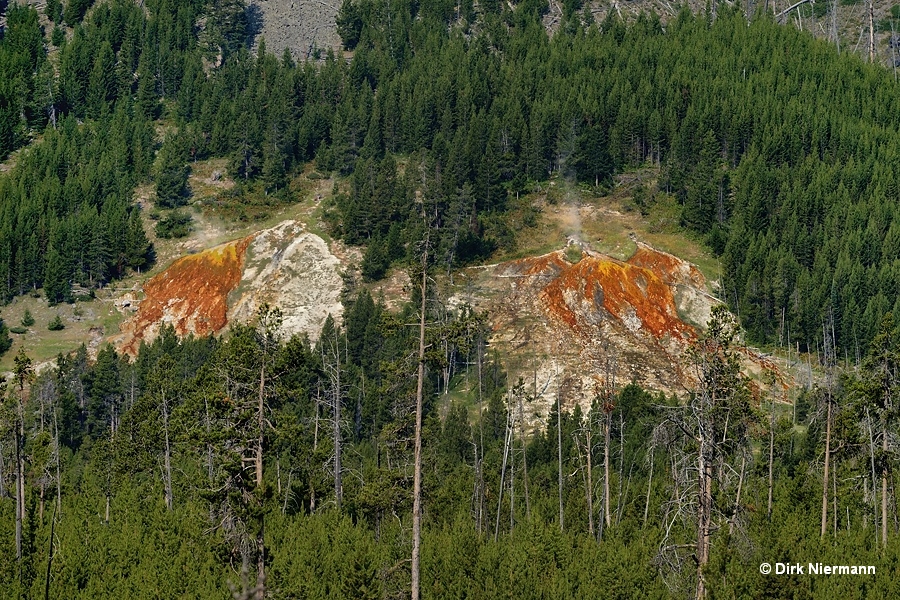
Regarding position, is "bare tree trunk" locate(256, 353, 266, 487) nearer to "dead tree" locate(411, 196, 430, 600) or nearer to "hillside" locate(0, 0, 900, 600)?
"hillside" locate(0, 0, 900, 600)

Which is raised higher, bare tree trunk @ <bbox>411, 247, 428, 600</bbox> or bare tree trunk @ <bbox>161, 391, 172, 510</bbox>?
bare tree trunk @ <bbox>411, 247, 428, 600</bbox>

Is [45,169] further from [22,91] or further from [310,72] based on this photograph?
[310,72]

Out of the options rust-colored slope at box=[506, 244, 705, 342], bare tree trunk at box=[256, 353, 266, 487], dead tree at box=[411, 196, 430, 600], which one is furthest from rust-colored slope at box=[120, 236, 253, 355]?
dead tree at box=[411, 196, 430, 600]

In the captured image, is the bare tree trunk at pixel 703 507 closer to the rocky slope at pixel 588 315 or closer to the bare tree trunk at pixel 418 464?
the bare tree trunk at pixel 418 464

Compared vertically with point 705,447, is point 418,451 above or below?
below

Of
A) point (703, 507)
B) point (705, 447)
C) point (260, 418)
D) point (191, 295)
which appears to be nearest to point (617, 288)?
point (191, 295)

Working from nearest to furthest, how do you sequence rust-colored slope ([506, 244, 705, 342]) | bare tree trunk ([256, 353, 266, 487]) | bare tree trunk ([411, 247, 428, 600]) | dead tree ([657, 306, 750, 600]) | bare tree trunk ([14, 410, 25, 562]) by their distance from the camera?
bare tree trunk ([411, 247, 428, 600]) → dead tree ([657, 306, 750, 600]) → bare tree trunk ([256, 353, 266, 487]) → bare tree trunk ([14, 410, 25, 562]) → rust-colored slope ([506, 244, 705, 342])

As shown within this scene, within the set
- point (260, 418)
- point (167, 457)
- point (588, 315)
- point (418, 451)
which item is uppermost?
point (260, 418)

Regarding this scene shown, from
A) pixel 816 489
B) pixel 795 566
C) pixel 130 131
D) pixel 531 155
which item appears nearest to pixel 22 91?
pixel 130 131

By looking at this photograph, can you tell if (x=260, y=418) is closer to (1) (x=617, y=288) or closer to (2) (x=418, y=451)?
(2) (x=418, y=451)
